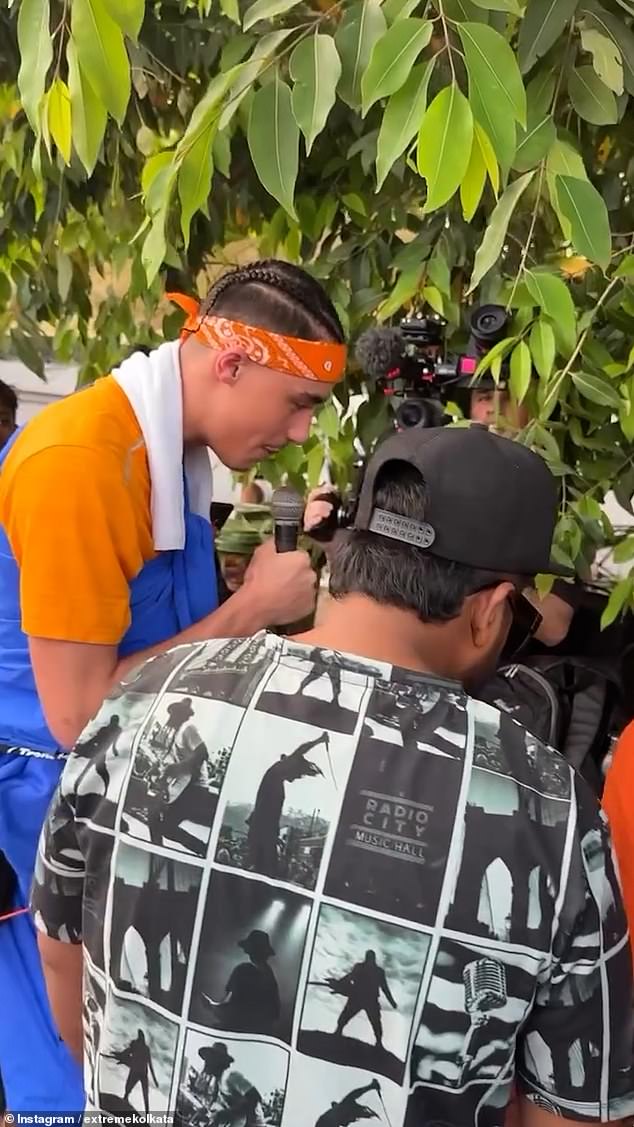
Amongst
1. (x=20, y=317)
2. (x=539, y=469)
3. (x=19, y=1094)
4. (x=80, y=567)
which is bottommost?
(x=19, y=1094)

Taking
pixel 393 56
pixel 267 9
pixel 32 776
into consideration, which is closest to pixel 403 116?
pixel 393 56

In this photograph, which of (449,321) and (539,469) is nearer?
(539,469)

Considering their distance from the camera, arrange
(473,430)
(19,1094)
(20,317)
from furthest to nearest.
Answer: (20,317), (19,1094), (473,430)

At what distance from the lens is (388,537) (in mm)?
661

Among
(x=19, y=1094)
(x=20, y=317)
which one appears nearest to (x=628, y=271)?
(x=19, y=1094)

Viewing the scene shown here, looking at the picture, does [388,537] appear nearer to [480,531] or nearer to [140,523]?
[480,531]

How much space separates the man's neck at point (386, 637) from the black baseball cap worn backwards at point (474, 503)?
0.05 m

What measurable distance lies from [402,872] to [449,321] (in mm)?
916

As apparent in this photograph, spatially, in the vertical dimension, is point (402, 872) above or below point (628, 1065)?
above

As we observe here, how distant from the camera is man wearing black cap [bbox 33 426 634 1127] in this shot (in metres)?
0.58

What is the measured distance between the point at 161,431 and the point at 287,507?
0.75ft

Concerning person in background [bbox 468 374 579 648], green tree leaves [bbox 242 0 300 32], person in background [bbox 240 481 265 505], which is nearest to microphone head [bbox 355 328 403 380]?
person in background [bbox 468 374 579 648]

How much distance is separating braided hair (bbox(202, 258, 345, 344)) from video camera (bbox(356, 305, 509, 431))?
0.37 metres

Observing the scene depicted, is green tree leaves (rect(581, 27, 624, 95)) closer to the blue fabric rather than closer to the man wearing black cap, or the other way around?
the man wearing black cap
